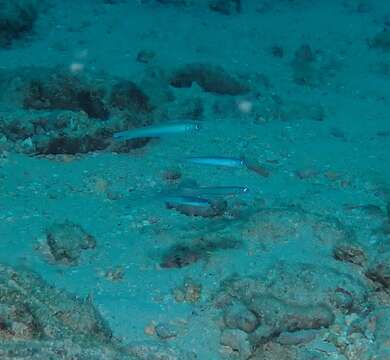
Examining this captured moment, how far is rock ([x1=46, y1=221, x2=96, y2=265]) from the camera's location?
17.4 ft

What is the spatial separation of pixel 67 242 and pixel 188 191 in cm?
134

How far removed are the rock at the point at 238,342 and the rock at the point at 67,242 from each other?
1.67 meters

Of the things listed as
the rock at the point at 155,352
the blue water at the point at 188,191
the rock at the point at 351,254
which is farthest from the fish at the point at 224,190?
the rock at the point at 155,352

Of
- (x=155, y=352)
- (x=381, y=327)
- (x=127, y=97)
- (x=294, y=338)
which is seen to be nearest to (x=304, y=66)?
(x=127, y=97)

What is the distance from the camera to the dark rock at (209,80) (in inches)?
397

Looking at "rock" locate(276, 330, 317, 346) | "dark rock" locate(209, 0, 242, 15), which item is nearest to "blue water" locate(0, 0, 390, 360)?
"rock" locate(276, 330, 317, 346)

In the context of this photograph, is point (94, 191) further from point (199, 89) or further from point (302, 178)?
point (199, 89)

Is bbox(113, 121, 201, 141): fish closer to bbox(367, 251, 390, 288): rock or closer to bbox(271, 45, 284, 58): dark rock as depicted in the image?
bbox(367, 251, 390, 288): rock

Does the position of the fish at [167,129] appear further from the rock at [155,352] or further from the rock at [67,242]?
the rock at [155,352]

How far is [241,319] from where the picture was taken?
4.49 m

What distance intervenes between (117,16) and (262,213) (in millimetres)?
8794

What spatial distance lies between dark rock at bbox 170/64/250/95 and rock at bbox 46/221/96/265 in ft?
16.8

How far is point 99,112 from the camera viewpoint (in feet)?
25.9

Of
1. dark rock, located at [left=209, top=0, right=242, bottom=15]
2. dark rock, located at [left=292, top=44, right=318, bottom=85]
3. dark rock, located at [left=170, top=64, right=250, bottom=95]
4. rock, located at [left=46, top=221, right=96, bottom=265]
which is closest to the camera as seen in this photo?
rock, located at [left=46, top=221, right=96, bottom=265]
